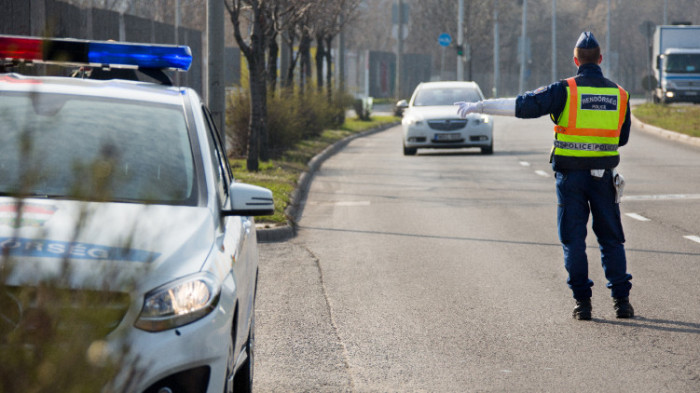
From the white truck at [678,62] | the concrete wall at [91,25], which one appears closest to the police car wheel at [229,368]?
the concrete wall at [91,25]

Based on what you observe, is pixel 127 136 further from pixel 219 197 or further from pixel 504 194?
pixel 504 194

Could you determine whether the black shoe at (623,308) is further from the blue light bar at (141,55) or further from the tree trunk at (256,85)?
the tree trunk at (256,85)

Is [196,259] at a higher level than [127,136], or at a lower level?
lower

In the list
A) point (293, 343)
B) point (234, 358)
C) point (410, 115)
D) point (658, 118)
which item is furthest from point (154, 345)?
point (658, 118)

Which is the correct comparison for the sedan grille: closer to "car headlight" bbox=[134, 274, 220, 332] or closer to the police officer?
the police officer

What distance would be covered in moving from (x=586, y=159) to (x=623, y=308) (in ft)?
3.29

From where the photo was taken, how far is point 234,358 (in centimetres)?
457

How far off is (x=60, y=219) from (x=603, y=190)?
15.5 ft

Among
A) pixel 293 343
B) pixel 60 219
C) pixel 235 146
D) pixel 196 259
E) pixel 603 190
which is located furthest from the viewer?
pixel 235 146

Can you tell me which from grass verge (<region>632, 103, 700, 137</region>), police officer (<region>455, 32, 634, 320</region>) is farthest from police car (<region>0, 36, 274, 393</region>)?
grass verge (<region>632, 103, 700, 137</region>)

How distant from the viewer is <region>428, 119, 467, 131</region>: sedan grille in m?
25.6

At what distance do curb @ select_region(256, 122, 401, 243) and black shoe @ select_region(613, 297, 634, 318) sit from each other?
16.1 ft

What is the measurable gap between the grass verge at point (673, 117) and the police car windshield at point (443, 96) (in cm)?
720

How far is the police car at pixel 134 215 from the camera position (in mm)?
2504
